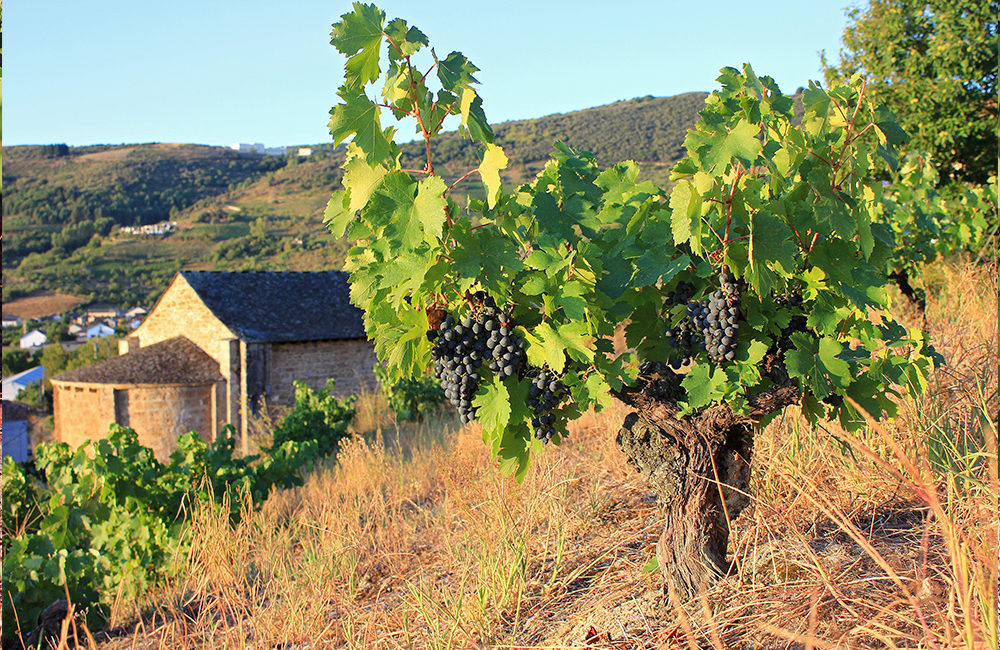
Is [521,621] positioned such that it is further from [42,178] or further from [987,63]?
[42,178]

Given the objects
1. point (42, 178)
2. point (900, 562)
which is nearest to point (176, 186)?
point (42, 178)

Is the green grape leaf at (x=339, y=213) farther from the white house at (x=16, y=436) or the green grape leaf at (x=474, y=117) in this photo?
the white house at (x=16, y=436)

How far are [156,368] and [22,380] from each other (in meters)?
42.1

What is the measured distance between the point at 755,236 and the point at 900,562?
5.46 ft

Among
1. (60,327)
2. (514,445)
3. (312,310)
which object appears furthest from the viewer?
(60,327)

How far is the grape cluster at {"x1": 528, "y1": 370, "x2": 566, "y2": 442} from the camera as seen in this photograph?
281 cm

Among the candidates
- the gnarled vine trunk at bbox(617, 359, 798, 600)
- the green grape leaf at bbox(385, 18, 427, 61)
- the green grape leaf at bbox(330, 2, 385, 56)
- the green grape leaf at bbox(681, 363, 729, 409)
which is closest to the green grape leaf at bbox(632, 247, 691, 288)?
the green grape leaf at bbox(681, 363, 729, 409)

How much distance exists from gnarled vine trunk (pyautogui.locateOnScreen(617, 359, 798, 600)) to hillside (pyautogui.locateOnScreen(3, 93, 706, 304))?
43027 millimetres

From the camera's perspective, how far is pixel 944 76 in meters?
12.7

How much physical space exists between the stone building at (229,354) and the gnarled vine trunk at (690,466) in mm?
20009

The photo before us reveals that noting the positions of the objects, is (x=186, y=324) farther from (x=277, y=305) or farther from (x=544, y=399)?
(x=544, y=399)

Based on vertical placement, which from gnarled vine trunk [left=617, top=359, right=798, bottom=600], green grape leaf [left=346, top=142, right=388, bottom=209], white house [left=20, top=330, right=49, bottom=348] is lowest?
white house [left=20, top=330, right=49, bottom=348]

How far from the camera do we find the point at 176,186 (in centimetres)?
8512

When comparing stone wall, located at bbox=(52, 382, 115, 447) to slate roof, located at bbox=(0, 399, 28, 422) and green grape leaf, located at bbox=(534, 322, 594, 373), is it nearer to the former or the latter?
slate roof, located at bbox=(0, 399, 28, 422)
